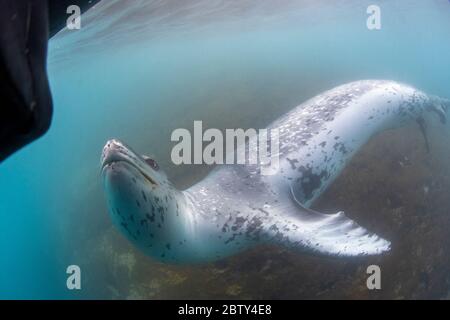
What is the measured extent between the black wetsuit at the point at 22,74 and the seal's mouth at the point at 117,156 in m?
1.07

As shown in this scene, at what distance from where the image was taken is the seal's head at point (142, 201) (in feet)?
6.96

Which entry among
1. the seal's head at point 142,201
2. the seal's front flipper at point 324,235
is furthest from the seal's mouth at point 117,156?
the seal's front flipper at point 324,235

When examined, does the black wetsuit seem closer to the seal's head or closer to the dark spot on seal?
the seal's head

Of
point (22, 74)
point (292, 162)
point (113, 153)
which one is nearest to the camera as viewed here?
point (22, 74)

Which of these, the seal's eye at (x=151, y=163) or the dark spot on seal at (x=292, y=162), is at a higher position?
the seal's eye at (x=151, y=163)

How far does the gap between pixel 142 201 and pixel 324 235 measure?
1702 mm

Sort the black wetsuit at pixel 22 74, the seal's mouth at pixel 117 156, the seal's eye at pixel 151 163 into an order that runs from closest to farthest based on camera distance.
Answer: the black wetsuit at pixel 22 74
the seal's mouth at pixel 117 156
the seal's eye at pixel 151 163

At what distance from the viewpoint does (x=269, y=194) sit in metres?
3.42

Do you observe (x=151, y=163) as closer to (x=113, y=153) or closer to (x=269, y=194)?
(x=113, y=153)

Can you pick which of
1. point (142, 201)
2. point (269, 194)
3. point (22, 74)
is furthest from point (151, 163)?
point (22, 74)

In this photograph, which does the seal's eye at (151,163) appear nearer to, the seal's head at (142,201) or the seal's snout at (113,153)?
the seal's head at (142,201)

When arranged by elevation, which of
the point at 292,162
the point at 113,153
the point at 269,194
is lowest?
the point at 269,194

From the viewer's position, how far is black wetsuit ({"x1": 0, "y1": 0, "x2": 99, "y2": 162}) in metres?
0.82

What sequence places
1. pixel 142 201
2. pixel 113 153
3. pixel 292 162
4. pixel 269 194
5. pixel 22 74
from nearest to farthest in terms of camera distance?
pixel 22 74, pixel 113 153, pixel 142 201, pixel 269 194, pixel 292 162
